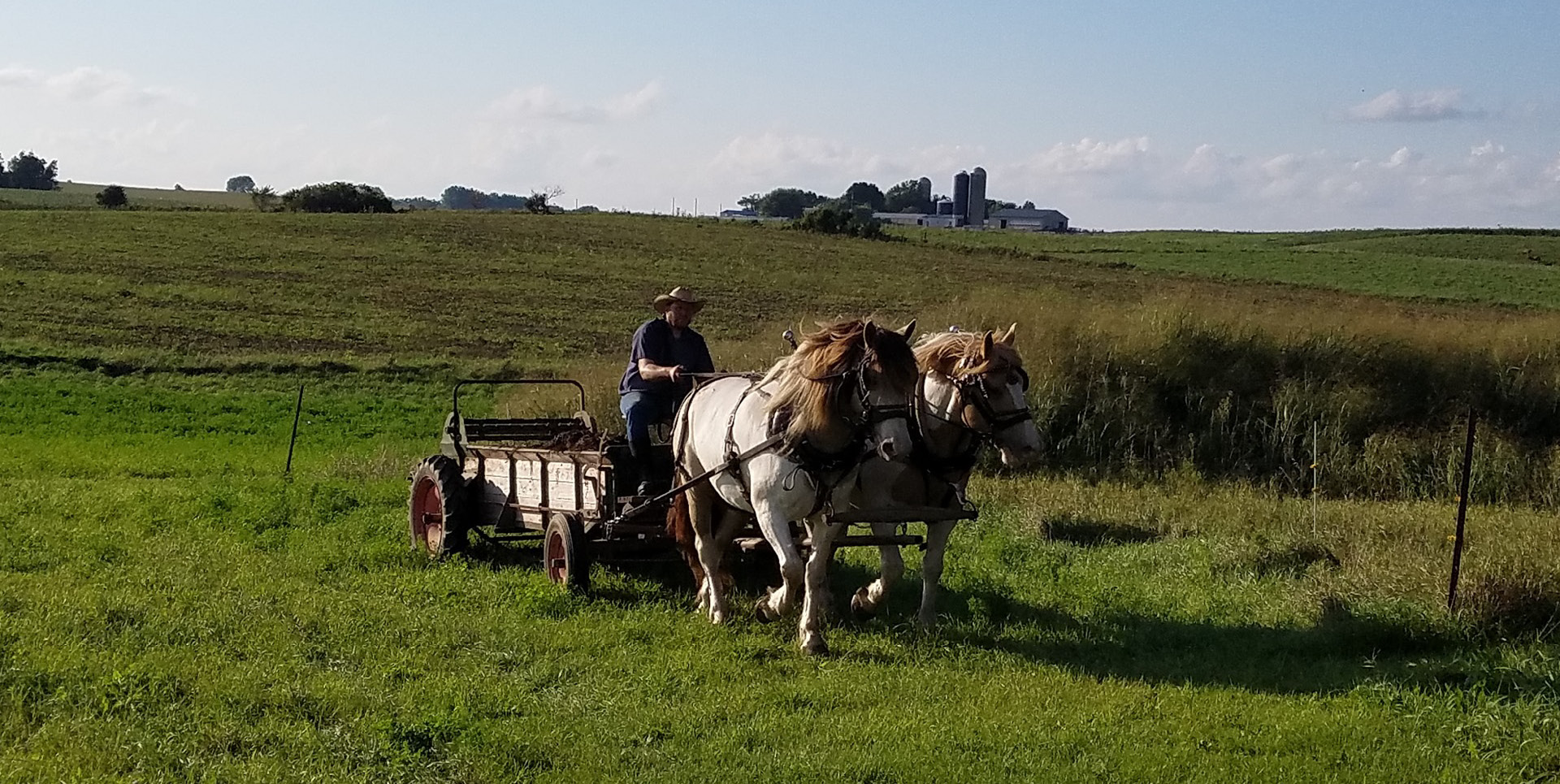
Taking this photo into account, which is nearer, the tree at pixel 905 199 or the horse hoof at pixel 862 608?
the horse hoof at pixel 862 608

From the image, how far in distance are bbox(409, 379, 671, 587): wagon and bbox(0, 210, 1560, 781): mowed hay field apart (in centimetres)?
35

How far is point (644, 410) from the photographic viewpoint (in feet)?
34.1

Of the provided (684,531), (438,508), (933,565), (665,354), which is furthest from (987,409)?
(438,508)

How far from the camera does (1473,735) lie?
22.0ft

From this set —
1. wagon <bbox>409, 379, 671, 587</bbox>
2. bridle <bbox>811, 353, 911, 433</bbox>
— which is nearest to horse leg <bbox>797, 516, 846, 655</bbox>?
bridle <bbox>811, 353, 911, 433</bbox>

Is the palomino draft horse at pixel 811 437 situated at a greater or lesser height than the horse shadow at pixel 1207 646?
greater

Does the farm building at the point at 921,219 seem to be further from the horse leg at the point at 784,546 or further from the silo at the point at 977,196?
the horse leg at the point at 784,546

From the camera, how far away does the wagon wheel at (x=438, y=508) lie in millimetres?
11281

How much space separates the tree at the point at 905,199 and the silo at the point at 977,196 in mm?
18459

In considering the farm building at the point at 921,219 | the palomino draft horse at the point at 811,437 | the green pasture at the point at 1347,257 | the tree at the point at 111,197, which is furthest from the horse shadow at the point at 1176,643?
the farm building at the point at 921,219

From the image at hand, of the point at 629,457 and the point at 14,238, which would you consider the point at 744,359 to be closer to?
the point at 629,457

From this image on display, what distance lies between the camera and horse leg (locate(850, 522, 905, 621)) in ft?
29.9

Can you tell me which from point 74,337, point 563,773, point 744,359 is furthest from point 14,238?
point 563,773

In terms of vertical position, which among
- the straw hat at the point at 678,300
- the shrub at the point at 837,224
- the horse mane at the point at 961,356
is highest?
the shrub at the point at 837,224
